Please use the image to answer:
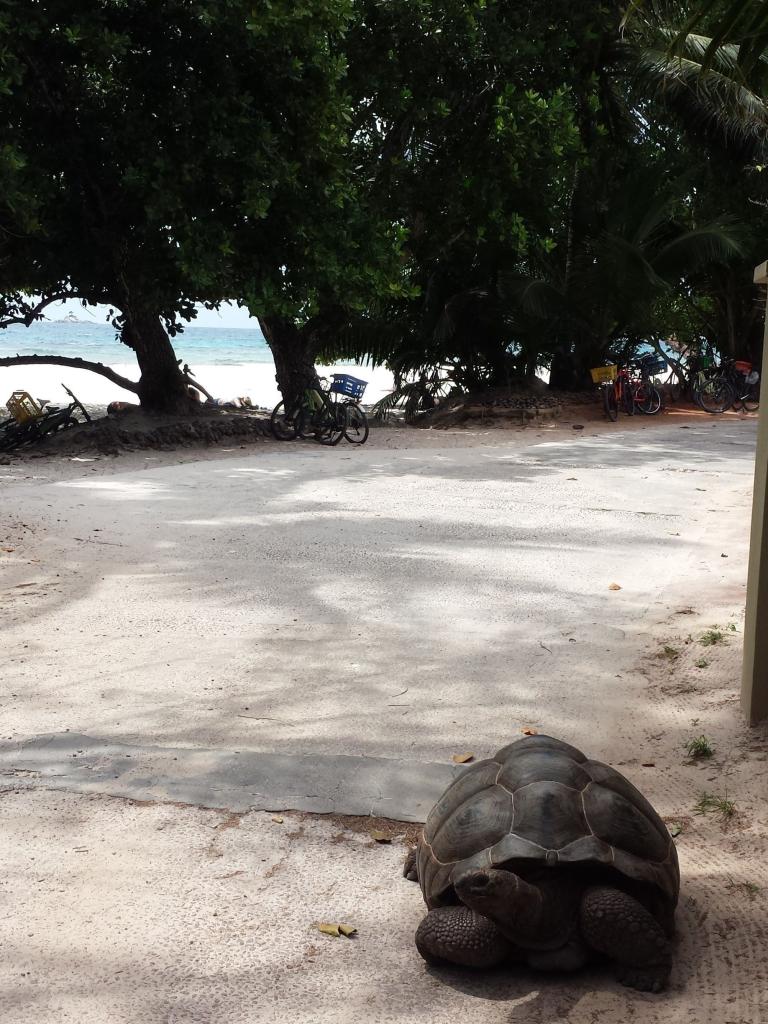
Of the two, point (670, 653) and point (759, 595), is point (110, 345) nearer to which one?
point (670, 653)

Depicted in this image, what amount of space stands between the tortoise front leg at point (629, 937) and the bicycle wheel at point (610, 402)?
56.9ft

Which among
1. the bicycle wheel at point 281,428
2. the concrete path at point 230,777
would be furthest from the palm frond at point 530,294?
the concrete path at point 230,777

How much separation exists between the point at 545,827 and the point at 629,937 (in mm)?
345

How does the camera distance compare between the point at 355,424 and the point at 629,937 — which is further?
the point at 355,424

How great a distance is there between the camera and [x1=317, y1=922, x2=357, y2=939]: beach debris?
3.13 m

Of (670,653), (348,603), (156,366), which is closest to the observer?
(670,653)

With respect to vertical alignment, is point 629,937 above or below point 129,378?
below

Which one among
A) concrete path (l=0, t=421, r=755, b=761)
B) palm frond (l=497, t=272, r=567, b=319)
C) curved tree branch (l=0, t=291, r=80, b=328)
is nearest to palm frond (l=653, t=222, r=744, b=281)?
palm frond (l=497, t=272, r=567, b=319)

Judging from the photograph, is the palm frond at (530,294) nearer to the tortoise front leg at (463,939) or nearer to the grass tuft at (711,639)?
the grass tuft at (711,639)

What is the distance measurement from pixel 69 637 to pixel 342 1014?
363 centimetres

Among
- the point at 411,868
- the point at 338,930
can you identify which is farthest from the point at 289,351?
the point at 338,930

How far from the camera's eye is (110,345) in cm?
8131

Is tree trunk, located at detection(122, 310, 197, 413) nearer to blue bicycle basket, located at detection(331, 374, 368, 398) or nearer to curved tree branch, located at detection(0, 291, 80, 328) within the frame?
curved tree branch, located at detection(0, 291, 80, 328)

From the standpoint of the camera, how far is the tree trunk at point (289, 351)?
61.1 feet
